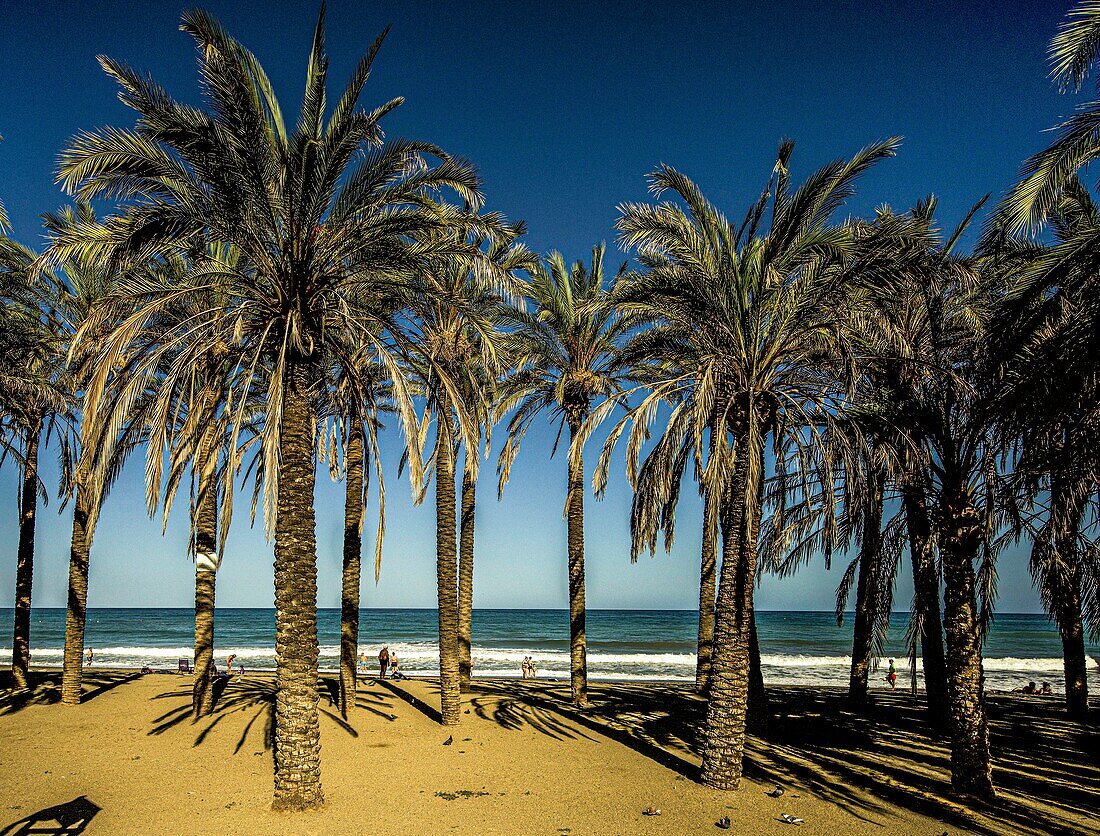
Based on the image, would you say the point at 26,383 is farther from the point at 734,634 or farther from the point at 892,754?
the point at 892,754

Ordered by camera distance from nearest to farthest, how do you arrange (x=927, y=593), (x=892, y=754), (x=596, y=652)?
1. (x=892, y=754)
2. (x=927, y=593)
3. (x=596, y=652)

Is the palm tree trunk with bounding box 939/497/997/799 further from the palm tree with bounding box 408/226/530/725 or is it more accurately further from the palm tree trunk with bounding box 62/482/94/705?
the palm tree trunk with bounding box 62/482/94/705

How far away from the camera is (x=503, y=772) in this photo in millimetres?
12320

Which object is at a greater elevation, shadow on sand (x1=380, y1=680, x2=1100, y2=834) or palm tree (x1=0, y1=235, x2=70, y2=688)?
palm tree (x1=0, y1=235, x2=70, y2=688)

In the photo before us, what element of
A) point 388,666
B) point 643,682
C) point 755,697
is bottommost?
point 643,682

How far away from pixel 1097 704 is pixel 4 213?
3396 centimetres

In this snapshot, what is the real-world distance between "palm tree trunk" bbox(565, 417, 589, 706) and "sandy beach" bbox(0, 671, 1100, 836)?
826 millimetres

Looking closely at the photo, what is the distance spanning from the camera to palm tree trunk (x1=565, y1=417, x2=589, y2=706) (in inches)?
725

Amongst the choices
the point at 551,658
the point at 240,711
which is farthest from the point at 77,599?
the point at 551,658

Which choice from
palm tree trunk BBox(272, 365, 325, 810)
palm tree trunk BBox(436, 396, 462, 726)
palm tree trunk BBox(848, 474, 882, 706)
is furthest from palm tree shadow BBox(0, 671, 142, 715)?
palm tree trunk BBox(848, 474, 882, 706)

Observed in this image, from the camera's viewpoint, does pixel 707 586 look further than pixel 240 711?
Yes

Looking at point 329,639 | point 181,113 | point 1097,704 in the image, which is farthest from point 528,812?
point 329,639

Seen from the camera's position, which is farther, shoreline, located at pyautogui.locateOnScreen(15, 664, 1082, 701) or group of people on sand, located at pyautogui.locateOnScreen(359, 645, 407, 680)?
group of people on sand, located at pyautogui.locateOnScreen(359, 645, 407, 680)

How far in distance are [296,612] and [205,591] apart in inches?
318
